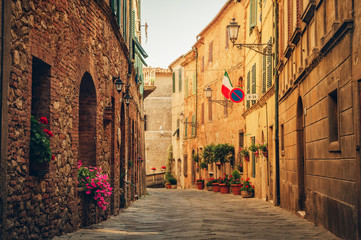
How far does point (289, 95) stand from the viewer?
13.9m

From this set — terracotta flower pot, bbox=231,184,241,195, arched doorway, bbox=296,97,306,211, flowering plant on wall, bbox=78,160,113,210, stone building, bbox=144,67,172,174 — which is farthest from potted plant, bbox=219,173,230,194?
stone building, bbox=144,67,172,174

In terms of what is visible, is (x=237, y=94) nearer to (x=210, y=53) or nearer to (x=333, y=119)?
(x=210, y=53)

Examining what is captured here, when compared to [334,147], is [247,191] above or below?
below

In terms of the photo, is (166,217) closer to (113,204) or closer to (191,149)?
(113,204)

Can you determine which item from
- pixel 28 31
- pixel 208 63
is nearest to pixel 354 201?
pixel 28 31

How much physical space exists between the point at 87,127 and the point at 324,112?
4.54 metres

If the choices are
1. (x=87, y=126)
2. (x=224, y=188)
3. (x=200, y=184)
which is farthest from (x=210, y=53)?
(x=87, y=126)

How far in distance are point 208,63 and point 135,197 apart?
1390 centimetres

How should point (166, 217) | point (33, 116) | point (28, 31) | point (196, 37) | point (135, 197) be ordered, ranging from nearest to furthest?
point (28, 31) → point (33, 116) → point (166, 217) → point (135, 197) → point (196, 37)

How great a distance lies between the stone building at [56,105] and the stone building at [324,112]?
4.16 meters

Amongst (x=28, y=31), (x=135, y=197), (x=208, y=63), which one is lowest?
(x=135, y=197)

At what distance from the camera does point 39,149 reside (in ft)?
22.5

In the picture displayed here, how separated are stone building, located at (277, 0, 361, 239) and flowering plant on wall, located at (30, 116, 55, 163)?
4104mm

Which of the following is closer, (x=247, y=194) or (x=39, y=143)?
(x=39, y=143)
